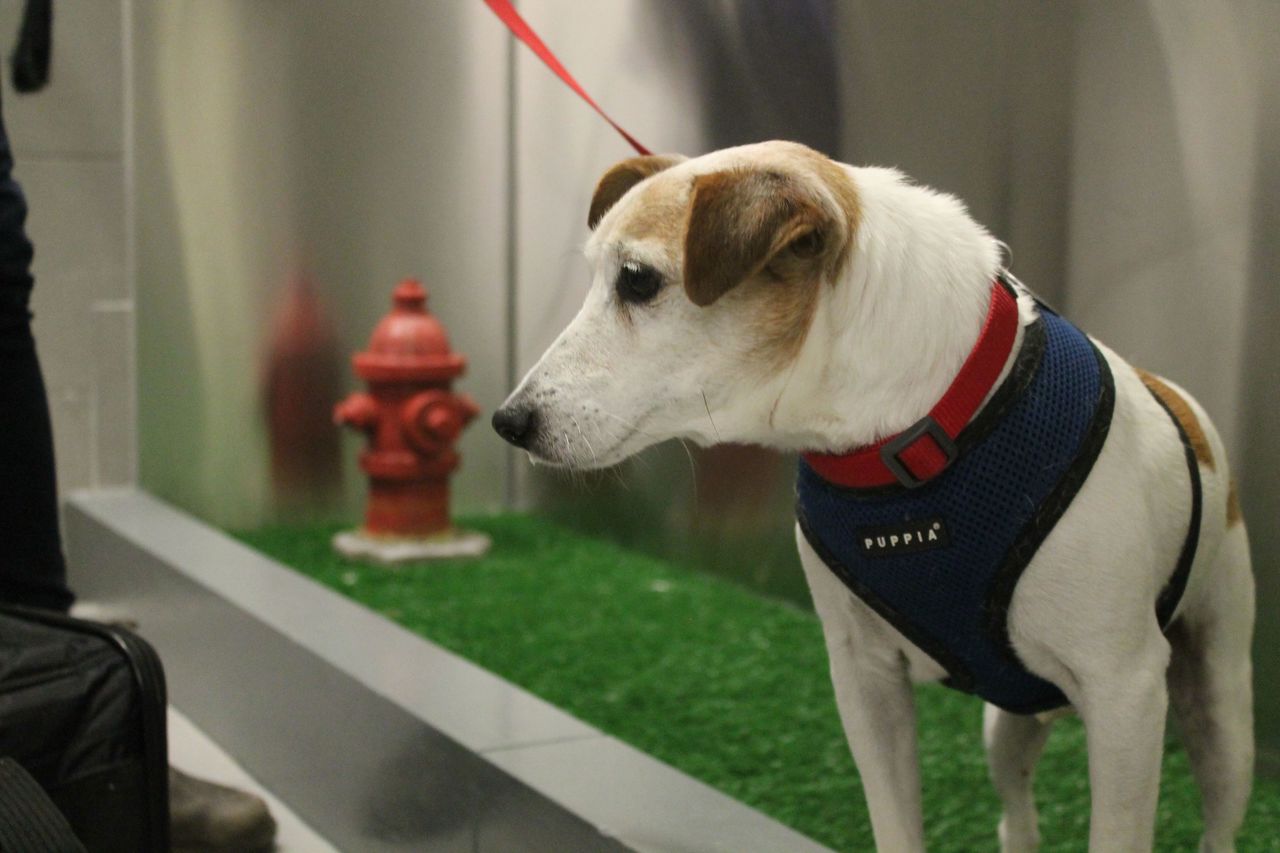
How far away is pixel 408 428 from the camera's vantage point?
3238 mm

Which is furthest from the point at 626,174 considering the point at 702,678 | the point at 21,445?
→ the point at 702,678

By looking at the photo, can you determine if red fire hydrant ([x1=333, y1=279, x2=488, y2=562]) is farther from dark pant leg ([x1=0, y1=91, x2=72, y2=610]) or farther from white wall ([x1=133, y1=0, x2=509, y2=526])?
dark pant leg ([x1=0, y1=91, x2=72, y2=610])

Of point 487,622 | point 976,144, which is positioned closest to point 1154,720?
point 976,144

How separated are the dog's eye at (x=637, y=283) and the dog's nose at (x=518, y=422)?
122 millimetres

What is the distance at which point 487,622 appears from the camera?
9.09 ft

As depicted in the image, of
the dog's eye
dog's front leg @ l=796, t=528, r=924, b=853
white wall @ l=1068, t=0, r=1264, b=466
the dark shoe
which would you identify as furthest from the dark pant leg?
white wall @ l=1068, t=0, r=1264, b=466

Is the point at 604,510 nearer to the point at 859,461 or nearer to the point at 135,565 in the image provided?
the point at 135,565

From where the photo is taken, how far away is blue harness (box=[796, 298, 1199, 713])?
3.93ft

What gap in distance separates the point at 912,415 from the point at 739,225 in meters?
0.20

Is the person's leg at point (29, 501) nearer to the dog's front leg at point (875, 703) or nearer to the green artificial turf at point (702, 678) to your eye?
the green artificial turf at point (702, 678)

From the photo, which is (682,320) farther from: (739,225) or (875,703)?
(875,703)

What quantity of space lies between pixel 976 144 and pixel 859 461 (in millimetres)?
1270

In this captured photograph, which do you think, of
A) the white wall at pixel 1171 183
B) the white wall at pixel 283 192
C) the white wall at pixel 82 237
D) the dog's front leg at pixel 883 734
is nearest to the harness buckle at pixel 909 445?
the dog's front leg at pixel 883 734

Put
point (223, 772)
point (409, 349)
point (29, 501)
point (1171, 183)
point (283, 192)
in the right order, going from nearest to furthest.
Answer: point (29, 501) < point (1171, 183) < point (223, 772) < point (409, 349) < point (283, 192)
